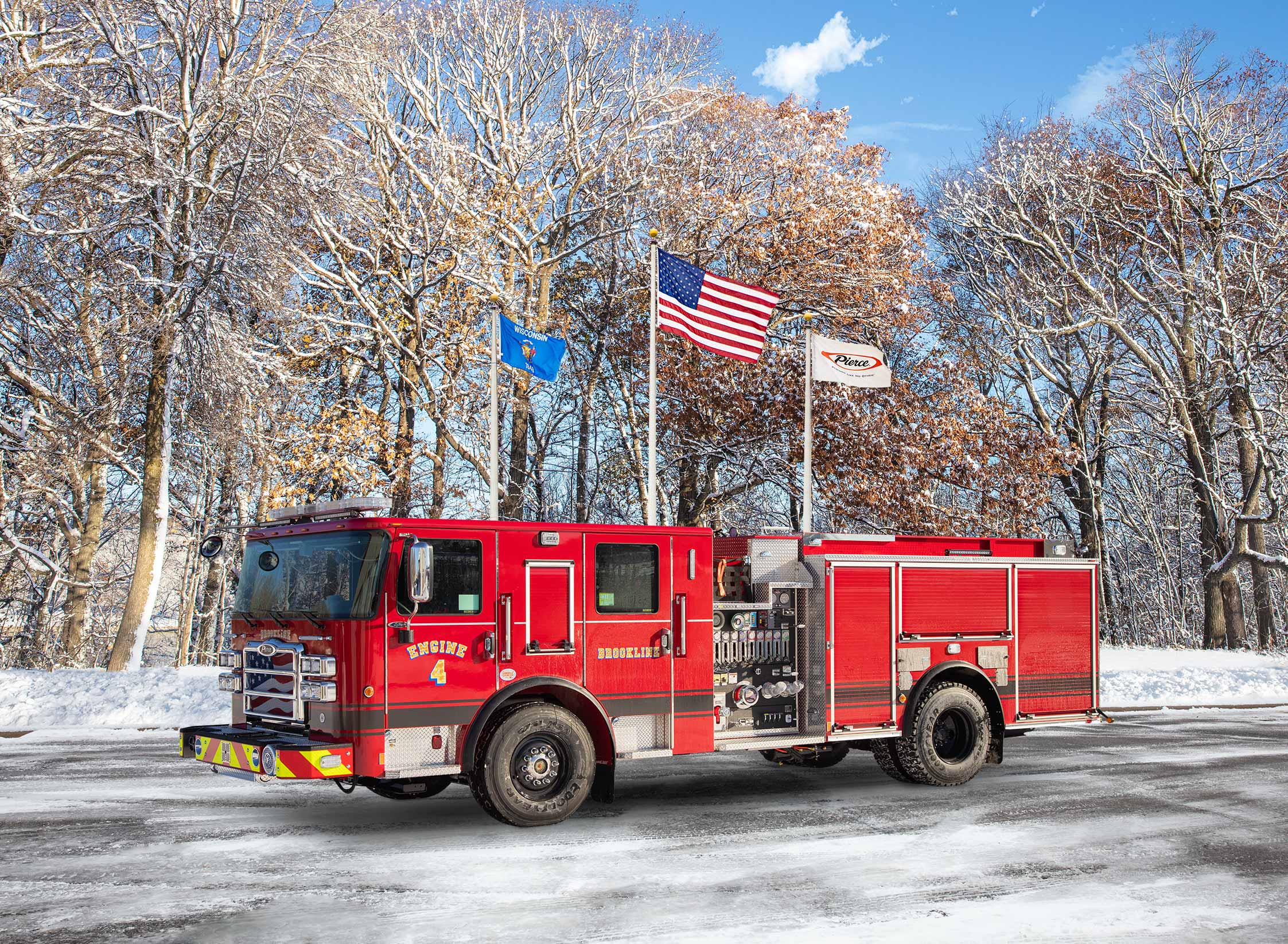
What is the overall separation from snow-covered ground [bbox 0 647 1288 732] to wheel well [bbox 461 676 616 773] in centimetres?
817

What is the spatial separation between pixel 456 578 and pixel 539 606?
750mm

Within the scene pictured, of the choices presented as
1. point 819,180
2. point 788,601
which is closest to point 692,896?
point 788,601

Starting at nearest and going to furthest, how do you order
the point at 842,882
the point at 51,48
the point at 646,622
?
1. the point at 842,882
2. the point at 646,622
3. the point at 51,48

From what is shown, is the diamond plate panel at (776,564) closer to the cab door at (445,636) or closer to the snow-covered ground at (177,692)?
the cab door at (445,636)

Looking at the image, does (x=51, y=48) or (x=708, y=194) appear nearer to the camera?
(x=51, y=48)

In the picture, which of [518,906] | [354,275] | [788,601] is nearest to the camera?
[518,906]

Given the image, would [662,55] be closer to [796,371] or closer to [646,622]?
[796,371]

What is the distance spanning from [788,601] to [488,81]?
2251 centimetres

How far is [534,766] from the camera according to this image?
29.8ft

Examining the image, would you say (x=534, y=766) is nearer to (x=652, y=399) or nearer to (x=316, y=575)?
(x=316, y=575)

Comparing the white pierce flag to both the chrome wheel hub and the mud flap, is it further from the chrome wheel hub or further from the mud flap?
the chrome wheel hub

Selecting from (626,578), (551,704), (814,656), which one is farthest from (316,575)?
(814,656)

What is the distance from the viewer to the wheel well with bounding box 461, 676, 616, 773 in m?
8.71

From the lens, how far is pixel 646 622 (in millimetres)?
9719
